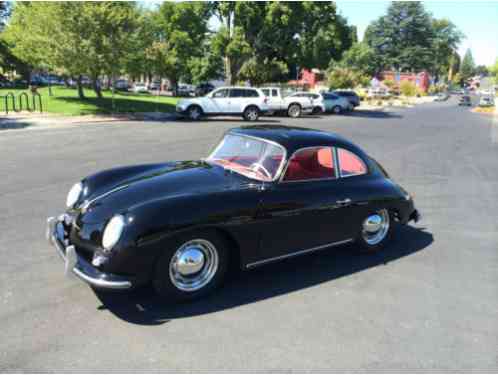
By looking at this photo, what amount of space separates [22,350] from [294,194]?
8.74ft

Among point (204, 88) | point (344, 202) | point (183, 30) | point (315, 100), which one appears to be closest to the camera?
point (344, 202)

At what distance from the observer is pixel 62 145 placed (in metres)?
12.1

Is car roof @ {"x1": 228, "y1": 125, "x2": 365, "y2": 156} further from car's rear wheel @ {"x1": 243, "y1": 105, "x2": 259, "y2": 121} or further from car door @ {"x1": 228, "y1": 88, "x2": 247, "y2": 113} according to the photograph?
car's rear wheel @ {"x1": 243, "y1": 105, "x2": 259, "y2": 121}

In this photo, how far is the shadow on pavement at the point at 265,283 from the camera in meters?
3.69

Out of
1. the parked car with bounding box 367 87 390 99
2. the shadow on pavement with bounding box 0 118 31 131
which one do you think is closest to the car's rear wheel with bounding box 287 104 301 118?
the shadow on pavement with bounding box 0 118 31 131

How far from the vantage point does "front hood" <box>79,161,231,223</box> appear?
12.5ft

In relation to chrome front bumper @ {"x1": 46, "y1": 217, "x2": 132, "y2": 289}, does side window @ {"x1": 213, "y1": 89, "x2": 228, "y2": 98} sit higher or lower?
higher

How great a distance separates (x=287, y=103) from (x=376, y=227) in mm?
21686

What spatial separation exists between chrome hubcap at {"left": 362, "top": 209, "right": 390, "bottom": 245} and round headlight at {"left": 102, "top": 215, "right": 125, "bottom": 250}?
9.20 feet

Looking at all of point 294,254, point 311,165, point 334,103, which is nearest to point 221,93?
point 334,103

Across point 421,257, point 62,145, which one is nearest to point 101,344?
point 421,257

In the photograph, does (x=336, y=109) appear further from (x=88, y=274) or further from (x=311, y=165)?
(x=88, y=274)

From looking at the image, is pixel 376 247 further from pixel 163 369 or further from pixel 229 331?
pixel 163 369

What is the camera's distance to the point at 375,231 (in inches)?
204
